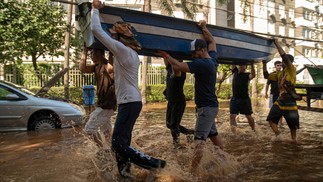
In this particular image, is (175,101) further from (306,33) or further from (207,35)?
(306,33)

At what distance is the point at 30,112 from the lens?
28.2 ft

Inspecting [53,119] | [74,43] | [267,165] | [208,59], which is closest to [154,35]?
[208,59]

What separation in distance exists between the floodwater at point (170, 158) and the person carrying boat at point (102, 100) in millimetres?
327

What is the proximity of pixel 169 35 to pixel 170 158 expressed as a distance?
2.08 m

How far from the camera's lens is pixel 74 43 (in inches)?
748

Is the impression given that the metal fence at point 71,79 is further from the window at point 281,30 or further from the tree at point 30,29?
the window at point 281,30

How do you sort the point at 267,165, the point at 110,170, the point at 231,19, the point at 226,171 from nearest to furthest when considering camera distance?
1. the point at 110,170
2. the point at 226,171
3. the point at 267,165
4. the point at 231,19

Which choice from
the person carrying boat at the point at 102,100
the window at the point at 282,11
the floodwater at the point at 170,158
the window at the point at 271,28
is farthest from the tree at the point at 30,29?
the window at the point at 282,11

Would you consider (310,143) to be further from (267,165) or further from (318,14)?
(318,14)

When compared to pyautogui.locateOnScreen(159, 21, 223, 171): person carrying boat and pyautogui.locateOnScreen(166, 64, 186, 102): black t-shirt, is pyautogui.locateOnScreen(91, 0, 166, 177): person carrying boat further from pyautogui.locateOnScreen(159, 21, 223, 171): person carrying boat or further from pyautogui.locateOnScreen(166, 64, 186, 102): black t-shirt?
pyautogui.locateOnScreen(166, 64, 186, 102): black t-shirt

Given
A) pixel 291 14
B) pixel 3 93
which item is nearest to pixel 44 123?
pixel 3 93

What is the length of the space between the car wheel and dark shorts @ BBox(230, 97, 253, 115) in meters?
4.79

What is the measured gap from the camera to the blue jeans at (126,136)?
13.0 feet

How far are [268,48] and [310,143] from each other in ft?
7.52
